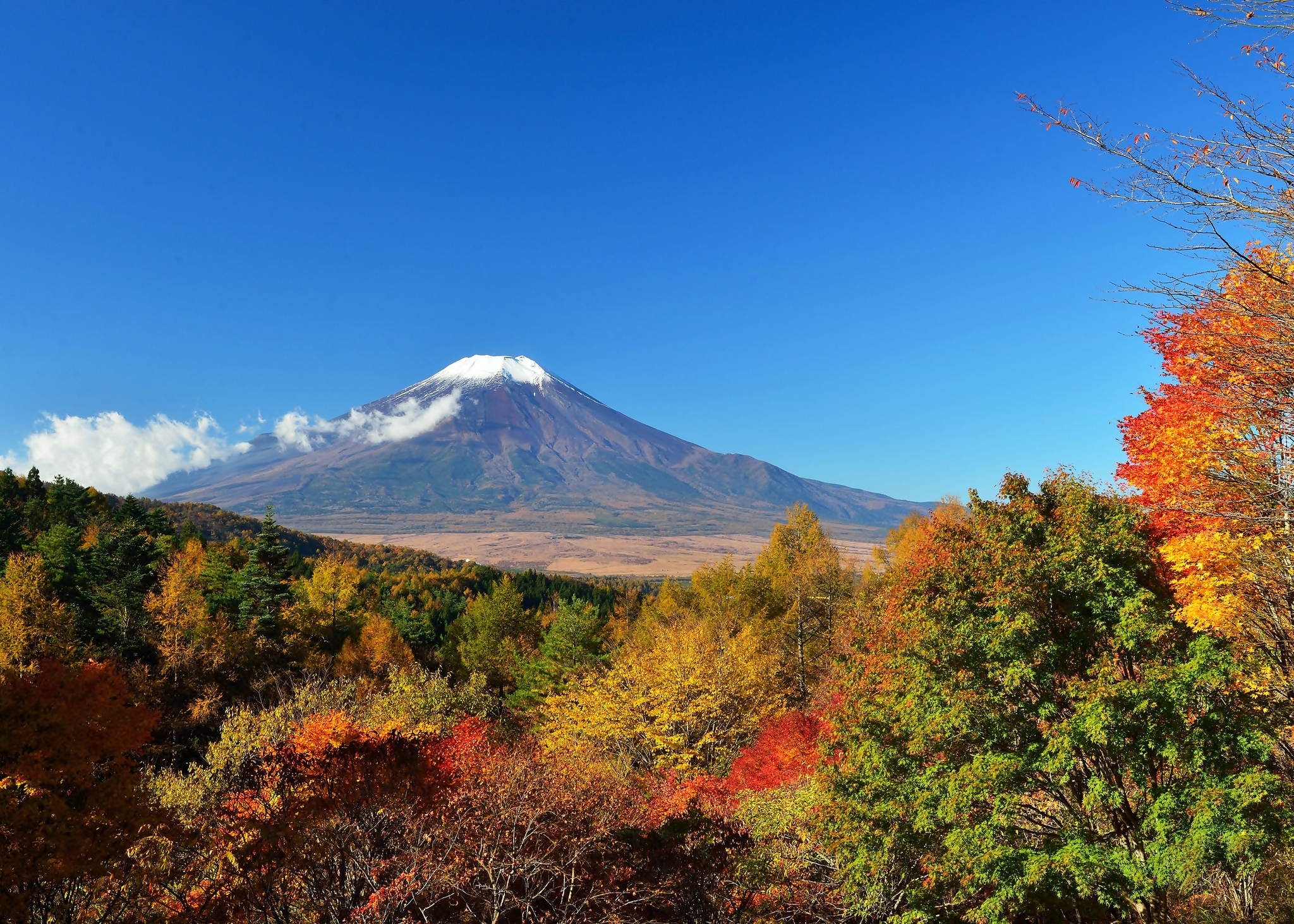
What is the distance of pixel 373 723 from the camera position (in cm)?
2630

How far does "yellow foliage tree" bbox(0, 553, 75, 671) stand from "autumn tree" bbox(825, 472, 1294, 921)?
125 feet

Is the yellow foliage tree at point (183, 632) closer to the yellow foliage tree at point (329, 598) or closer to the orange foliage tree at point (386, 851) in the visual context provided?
the yellow foliage tree at point (329, 598)

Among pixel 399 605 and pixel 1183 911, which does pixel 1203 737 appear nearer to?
pixel 1183 911

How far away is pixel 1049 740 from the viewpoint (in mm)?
12570

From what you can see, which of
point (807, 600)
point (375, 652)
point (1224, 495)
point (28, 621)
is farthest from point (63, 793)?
point (375, 652)

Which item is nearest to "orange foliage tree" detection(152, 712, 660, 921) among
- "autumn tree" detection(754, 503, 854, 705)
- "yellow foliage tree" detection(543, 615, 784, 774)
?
"yellow foliage tree" detection(543, 615, 784, 774)

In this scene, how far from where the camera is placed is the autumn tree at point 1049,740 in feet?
38.4

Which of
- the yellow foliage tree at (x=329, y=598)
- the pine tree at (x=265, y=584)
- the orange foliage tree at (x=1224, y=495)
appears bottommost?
the yellow foliage tree at (x=329, y=598)

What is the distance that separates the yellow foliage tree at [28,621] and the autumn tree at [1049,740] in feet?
125

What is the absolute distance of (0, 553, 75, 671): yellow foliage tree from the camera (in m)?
33.0

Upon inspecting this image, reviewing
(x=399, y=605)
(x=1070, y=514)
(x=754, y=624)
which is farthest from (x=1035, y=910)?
(x=399, y=605)

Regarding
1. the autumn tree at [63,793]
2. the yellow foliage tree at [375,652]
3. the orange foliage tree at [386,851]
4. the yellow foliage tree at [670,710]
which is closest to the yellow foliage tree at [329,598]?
the yellow foliage tree at [375,652]

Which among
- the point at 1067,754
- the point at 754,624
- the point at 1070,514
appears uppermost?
the point at 1070,514

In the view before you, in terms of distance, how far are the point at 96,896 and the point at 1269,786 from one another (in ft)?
64.9
